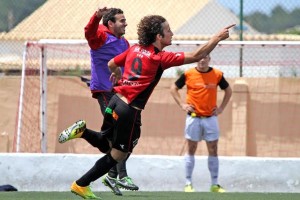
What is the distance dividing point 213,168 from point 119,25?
11.1ft

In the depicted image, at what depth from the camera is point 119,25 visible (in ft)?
37.6

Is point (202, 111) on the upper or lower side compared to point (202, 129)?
upper

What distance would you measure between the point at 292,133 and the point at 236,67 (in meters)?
1.41

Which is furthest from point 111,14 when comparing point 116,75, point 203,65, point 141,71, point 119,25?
point 203,65

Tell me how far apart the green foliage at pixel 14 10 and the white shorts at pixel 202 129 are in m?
3.87

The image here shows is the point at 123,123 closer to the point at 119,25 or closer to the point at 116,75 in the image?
the point at 116,75

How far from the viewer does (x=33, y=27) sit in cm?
1673

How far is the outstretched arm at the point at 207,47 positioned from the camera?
948 cm

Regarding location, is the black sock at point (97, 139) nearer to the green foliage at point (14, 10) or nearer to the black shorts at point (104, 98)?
the black shorts at point (104, 98)

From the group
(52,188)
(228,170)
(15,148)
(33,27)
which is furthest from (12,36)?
(228,170)

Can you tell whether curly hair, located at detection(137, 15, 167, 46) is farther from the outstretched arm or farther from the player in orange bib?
the player in orange bib

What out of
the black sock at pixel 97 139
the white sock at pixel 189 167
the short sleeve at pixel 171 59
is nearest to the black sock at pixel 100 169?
the black sock at pixel 97 139

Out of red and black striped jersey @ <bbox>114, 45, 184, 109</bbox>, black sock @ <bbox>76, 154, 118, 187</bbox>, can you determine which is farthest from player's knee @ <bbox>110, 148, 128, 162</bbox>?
red and black striped jersey @ <bbox>114, 45, 184, 109</bbox>

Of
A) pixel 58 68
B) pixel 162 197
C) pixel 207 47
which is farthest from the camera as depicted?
pixel 58 68
